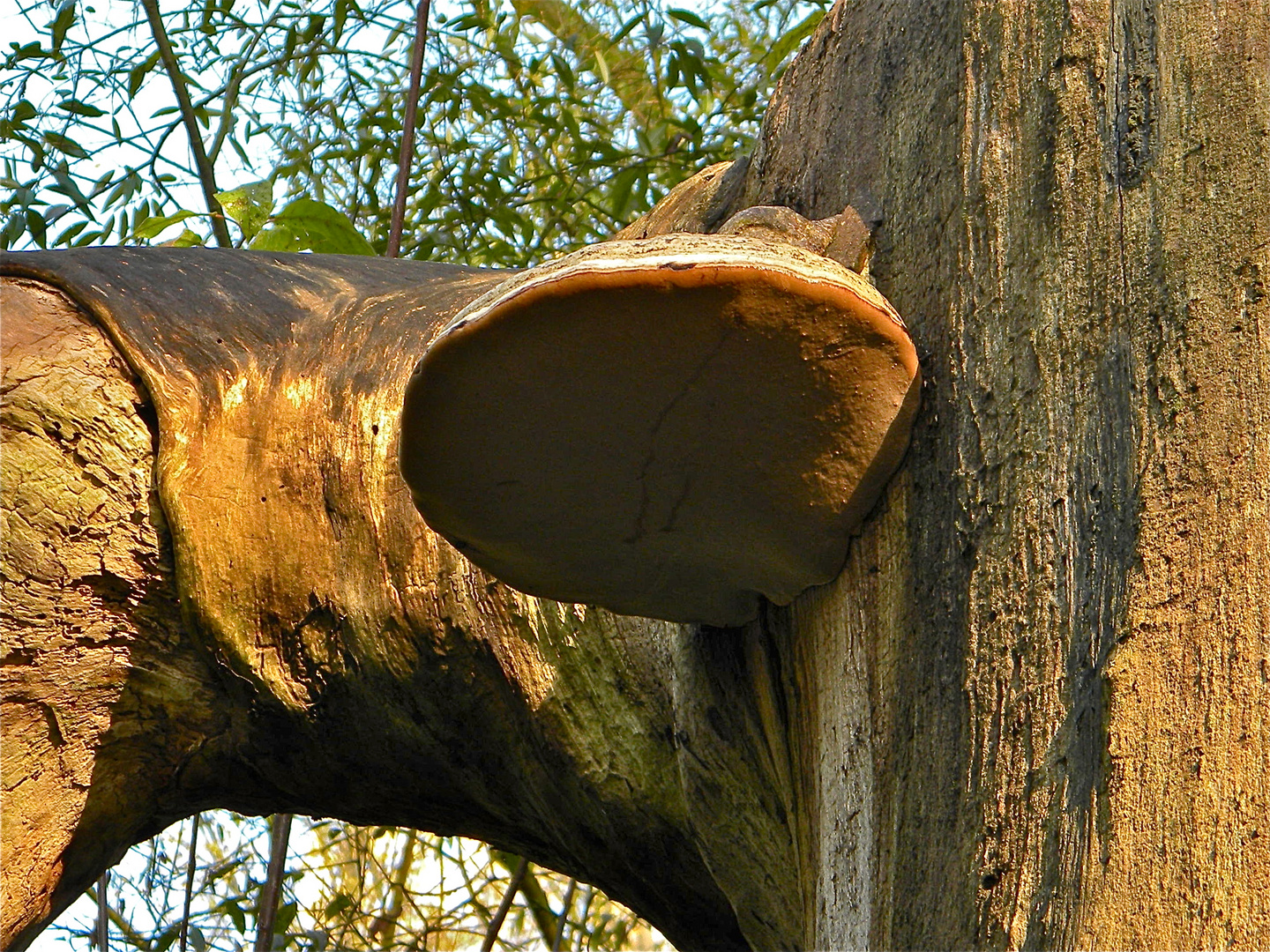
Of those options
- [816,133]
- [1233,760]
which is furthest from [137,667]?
[1233,760]

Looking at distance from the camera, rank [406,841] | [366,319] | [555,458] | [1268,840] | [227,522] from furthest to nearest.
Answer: [406,841] → [366,319] → [227,522] → [555,458] → [1268,840]

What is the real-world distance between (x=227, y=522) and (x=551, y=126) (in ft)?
7.80

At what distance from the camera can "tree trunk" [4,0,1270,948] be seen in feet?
3.63

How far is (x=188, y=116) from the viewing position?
12.5 ft

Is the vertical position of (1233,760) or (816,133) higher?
(816,133)

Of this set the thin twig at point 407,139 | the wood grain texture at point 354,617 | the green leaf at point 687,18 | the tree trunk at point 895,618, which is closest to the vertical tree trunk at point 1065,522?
the tree trunk at point 895,618

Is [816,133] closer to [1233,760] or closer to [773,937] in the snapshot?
[1233,760]

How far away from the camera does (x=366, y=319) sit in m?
1.94

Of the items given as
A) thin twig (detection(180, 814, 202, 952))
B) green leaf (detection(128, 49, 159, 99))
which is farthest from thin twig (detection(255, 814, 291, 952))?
green leaf (detection(128, 49, 159, 99))

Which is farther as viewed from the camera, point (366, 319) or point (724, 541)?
point (366, 319)

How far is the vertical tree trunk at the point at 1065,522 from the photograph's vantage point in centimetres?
106

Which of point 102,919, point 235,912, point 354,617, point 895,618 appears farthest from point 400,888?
point 895,618

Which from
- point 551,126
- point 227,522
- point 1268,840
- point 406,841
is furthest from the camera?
point 406,841

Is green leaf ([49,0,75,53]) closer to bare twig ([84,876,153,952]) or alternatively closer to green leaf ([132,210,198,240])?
green leaf ([132,210,198,240])
